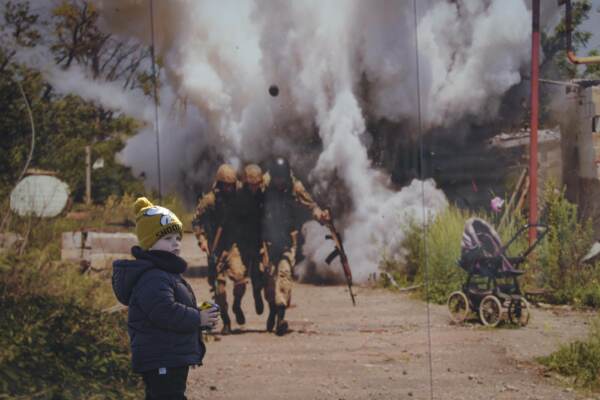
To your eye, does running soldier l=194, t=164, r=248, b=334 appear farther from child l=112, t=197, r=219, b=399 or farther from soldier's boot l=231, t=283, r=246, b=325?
child l=112, t=197, r=219, b=399

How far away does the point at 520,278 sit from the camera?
6793mm

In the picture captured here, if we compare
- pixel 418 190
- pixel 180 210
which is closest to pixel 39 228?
pixel 180 210

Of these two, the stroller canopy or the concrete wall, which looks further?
the concrete wall

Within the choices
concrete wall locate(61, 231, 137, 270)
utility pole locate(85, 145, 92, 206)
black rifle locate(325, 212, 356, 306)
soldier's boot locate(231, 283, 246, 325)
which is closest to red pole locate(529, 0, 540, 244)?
black rifle locate(325, 212, 356, 306)

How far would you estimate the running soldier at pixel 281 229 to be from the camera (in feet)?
22.1

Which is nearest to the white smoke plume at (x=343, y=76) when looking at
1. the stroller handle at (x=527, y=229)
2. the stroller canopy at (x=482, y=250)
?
the stroller canopy at (x=482, y=250)

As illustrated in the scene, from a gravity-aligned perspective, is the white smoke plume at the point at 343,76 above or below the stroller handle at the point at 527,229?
above

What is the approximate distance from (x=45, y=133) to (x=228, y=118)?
1.55m

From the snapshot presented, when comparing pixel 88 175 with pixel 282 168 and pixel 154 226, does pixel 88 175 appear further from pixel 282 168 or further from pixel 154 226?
pixel 154 226

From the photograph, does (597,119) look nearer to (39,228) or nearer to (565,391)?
(565,391)

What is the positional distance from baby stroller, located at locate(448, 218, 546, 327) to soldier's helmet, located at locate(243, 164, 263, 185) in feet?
4.92

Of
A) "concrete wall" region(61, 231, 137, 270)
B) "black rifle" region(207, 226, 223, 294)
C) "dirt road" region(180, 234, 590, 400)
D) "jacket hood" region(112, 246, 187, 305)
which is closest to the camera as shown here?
"jacket hood" region(112, 246, 187, 305)

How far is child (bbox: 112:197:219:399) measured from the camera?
4.00 metres

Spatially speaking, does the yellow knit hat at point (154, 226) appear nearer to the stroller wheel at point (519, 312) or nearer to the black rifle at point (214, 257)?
the black rifle at point (214, 257)
